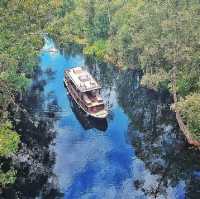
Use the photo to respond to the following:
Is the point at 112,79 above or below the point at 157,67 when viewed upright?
below

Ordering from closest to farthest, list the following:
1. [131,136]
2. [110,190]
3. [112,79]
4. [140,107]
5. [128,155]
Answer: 1. [110,190]
2. [128,155]
3. [131,136]
4. [140,107]
5. [112,79]

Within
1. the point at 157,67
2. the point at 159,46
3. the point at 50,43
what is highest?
the point at 159,46

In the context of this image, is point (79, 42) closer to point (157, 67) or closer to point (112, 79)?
point (112, 79)

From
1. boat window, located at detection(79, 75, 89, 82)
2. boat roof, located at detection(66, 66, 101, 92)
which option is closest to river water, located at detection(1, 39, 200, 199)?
boat roof, located at detection(66, 66, 101, 92)

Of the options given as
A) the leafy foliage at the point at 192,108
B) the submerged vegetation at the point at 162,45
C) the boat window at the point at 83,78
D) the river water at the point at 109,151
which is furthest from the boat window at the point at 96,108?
the leafy foliage at the point at 192,108

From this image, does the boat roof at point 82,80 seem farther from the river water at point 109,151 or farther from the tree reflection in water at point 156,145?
the tree reflection in water at point 156,145

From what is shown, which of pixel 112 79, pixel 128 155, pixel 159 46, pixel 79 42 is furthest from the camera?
pixel 79 42

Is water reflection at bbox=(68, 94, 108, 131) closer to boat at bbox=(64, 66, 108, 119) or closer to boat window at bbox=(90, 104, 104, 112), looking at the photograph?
boat at bbox=(64, 66, 108, 119)

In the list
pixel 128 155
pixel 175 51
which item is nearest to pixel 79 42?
pixel 175 51

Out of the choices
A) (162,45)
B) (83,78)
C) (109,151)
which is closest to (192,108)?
(109,151)
